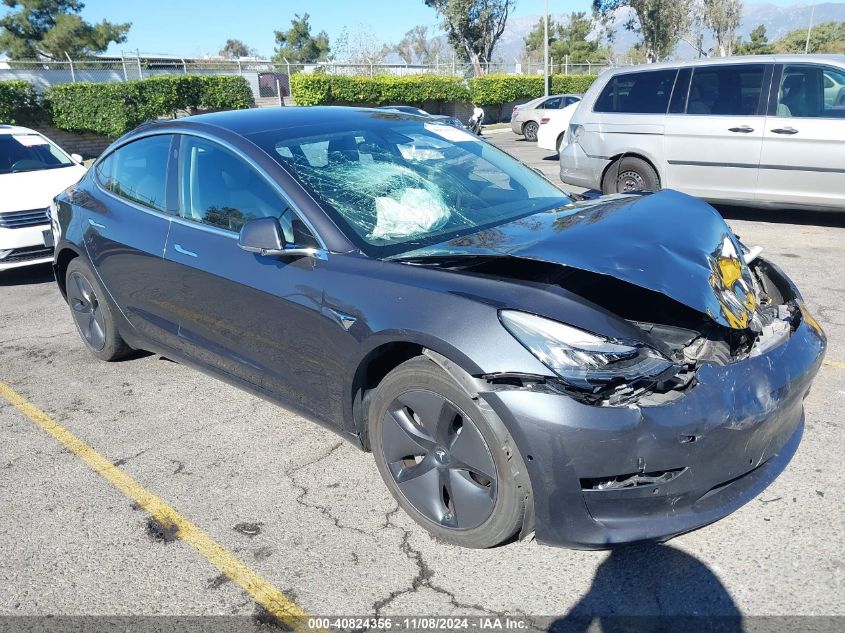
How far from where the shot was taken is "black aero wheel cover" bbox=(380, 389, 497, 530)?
2.52m

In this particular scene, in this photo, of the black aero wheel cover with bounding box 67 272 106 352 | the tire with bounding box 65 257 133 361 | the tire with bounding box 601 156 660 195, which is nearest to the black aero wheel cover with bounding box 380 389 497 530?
the tire with bounding box 65 257 133 361

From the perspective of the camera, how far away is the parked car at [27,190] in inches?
271

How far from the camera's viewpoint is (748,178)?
7457 mm

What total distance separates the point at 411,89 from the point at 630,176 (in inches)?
810

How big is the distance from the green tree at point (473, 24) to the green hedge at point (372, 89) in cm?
1987

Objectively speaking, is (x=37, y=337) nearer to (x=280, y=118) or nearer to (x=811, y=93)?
(x=280, y=118)

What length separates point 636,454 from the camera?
2.27 metres

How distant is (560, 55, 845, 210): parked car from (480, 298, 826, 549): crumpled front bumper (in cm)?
560

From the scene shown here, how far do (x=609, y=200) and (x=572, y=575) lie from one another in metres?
1.97

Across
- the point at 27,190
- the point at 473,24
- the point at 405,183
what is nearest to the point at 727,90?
the point at 405,183

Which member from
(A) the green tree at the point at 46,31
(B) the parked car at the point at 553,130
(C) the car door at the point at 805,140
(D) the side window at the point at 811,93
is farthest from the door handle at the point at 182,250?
(A) the green tree at the point at 46,31

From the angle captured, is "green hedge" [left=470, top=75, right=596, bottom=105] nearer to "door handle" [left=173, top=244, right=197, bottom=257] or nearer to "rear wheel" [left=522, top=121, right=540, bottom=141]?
"rear wheel" [left=522, top=121, right=540, bottom=141]

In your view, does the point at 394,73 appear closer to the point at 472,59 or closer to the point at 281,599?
the point at 472,59

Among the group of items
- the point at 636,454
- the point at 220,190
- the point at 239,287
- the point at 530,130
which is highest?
the point at 220,190
